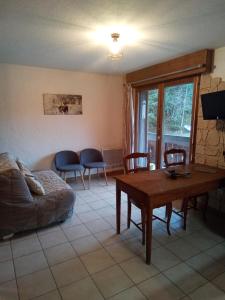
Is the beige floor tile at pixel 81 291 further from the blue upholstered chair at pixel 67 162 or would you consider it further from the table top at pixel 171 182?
the blue upholstered chair at pixel 67 162

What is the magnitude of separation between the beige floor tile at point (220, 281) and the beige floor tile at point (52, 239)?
62.3 inches

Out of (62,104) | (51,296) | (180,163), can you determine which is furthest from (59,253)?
(62,104)

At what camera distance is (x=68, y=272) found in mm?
1898

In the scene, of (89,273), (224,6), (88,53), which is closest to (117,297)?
(89,273)

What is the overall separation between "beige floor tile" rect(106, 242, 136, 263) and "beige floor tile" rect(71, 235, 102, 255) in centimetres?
14

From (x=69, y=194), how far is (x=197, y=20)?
247cm

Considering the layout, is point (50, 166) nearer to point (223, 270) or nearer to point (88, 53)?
point (88, 53)

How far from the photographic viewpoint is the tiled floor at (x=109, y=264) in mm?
1688

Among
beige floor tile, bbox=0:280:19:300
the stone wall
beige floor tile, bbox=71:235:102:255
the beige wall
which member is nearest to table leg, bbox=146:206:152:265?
beige floor tile, bbox=71:235:102:255

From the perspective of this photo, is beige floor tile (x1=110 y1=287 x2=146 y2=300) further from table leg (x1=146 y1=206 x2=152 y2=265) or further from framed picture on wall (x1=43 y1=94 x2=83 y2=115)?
framed picture on wall (x1=43 y1=94 x2=83 y2=115)

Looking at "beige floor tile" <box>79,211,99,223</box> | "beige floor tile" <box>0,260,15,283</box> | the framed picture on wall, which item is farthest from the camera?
the framed picture on wall

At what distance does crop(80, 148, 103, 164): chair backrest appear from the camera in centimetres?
440

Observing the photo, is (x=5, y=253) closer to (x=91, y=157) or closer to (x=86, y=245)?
(x=86, y=245)

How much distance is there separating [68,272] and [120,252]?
1.87 ft
